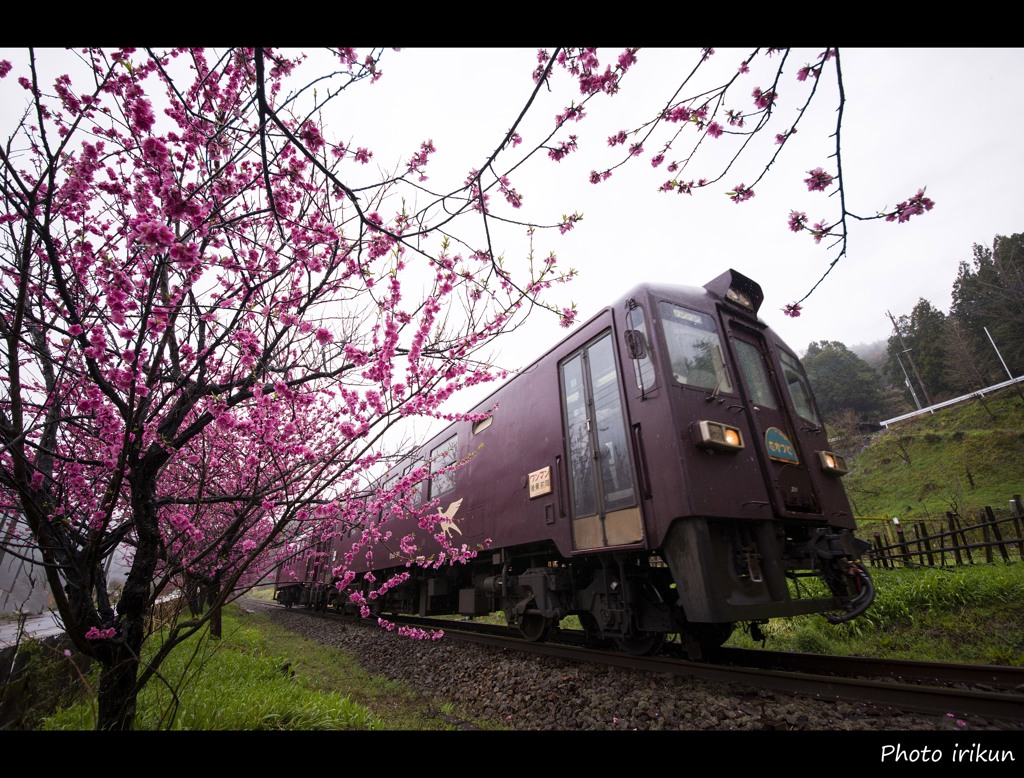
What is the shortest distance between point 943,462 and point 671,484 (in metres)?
28.2

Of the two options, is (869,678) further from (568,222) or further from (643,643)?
(568,222)

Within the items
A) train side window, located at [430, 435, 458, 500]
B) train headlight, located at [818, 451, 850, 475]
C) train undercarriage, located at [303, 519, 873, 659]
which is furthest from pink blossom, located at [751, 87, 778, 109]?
train side window, located at [430, 435, 458, 500]

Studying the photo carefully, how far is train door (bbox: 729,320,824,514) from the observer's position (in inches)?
157

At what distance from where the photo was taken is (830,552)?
372 cm

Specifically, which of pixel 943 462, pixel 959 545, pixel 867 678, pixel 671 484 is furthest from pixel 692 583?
pixel 943 462

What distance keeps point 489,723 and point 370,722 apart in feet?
3.06

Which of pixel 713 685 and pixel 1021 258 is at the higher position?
pixel 1021 258

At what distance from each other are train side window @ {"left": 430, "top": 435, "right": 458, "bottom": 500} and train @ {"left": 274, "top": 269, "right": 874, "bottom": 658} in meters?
1.75

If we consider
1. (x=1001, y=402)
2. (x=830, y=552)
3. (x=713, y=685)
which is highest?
(x=1001, y=402)

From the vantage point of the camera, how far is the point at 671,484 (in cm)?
345

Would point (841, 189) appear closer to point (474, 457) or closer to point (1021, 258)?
point (474, 457)
